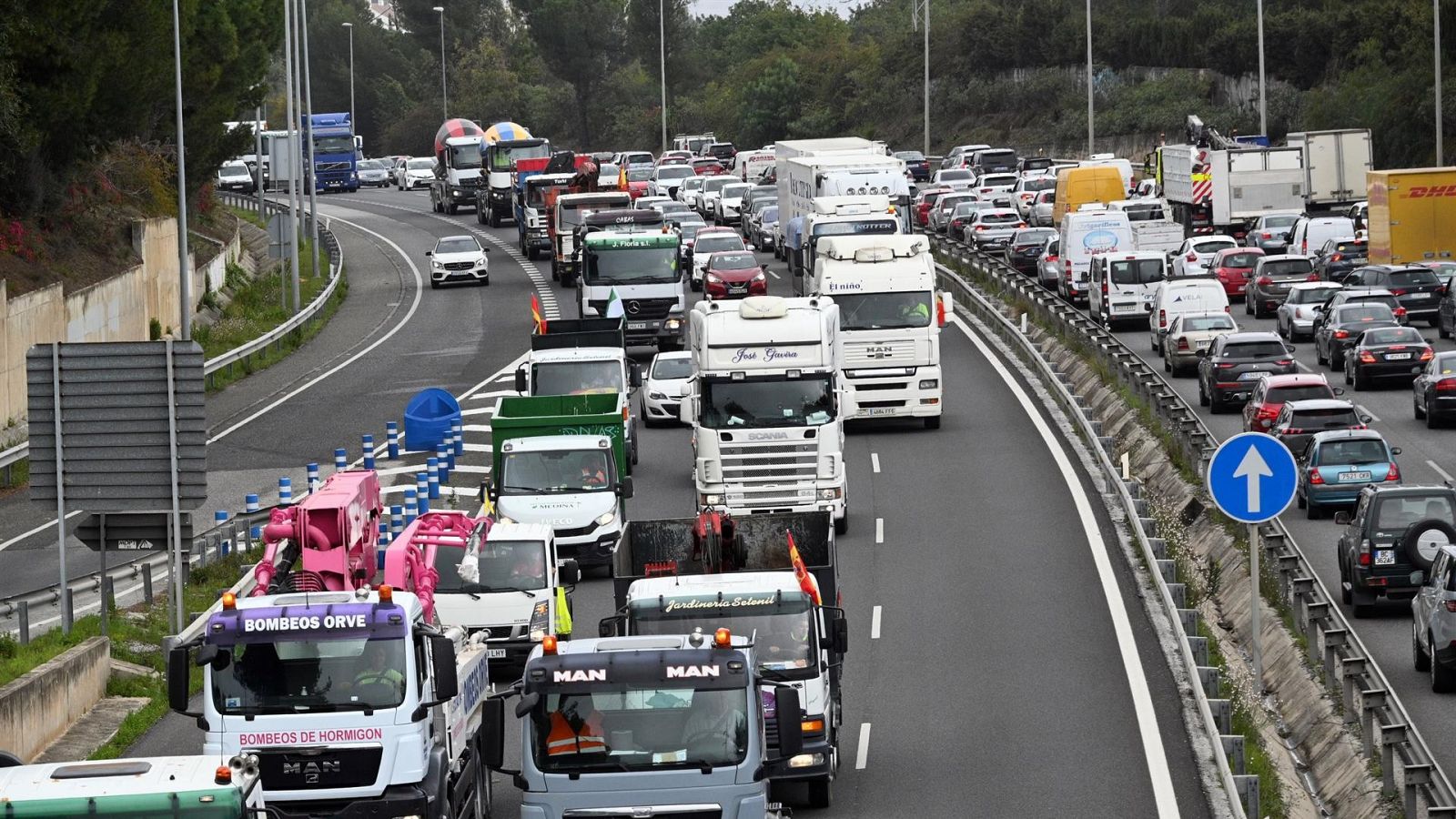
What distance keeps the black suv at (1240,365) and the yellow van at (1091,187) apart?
84.6ft

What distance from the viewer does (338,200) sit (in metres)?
106

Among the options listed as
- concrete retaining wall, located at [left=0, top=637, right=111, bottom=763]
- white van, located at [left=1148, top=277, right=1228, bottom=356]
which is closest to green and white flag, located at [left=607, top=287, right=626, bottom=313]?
white van, located at [left=1148, top=277, right=1228, bottom=356]

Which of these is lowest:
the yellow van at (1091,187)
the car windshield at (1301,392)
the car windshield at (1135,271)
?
the car windshield at (1301,392)

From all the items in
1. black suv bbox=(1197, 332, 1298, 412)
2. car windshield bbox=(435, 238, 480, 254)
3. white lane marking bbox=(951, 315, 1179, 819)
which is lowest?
white lane marking bbox=(951, 315, 1179, 819)

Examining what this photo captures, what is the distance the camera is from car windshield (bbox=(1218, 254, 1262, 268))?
5606 centimetres

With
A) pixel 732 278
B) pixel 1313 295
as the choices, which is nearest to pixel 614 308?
pixel 732 278

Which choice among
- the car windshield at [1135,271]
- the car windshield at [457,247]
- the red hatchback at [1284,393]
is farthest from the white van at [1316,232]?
the car windshield at [457,247]

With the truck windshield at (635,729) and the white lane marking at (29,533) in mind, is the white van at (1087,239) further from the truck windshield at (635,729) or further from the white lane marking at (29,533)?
the truck windshield at (635,729)

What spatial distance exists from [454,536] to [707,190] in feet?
201

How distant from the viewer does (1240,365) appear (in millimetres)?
40031

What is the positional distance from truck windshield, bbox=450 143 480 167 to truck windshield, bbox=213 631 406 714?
246ft

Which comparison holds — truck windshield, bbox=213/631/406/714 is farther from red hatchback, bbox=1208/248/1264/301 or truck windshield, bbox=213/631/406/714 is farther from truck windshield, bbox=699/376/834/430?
red hatchback, bbox=1208/248/1264/301

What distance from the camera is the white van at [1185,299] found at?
153 ft

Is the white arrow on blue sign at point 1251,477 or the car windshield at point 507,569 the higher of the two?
the white arrow on blue sign at point 1251,477
